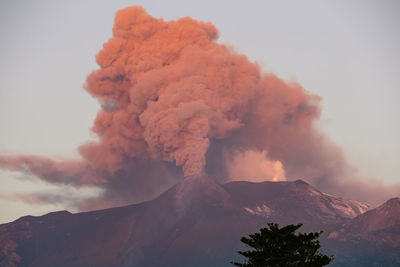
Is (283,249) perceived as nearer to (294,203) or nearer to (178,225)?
(178,225)

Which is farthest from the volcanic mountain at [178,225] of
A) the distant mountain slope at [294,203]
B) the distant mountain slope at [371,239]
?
the distant mountain slope at [371,239]

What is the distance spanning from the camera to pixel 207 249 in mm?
125188

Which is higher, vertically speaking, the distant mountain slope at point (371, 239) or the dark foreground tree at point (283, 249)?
the distant mountain slope at point (371, 239)

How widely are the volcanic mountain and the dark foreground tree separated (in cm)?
8680

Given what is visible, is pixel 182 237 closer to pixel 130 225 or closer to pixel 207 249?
pixel 207 249

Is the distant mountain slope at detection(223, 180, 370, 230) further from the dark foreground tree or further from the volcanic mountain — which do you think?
the dark foreground tree

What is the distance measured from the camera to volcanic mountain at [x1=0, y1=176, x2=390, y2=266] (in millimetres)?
128375

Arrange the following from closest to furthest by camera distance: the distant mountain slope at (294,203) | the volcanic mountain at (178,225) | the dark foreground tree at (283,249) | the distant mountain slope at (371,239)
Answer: the dark foreground tree at (283,249)
the distant mountain slope at (371,239)
the volcanic mountain at (178,225)
the distant mountain slope at (294,203)

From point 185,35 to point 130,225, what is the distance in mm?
39947

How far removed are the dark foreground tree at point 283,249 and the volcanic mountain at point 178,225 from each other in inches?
3418

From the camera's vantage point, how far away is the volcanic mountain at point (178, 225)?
12838 cm

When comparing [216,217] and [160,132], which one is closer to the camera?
[160,132]

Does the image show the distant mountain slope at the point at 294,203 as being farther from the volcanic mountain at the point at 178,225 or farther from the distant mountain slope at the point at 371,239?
the distant mountain slope at the point at 371,239

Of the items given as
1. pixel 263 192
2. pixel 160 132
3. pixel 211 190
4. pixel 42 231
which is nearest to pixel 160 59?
pixel 160 132
